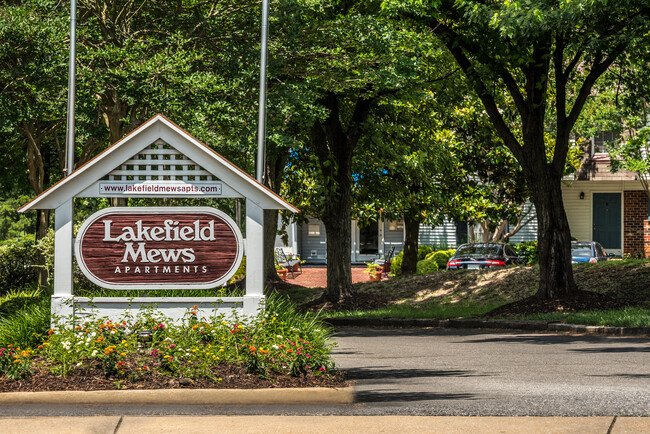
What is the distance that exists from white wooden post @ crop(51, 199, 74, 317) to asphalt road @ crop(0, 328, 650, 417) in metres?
2.02

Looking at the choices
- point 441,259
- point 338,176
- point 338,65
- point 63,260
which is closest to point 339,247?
point 338,176

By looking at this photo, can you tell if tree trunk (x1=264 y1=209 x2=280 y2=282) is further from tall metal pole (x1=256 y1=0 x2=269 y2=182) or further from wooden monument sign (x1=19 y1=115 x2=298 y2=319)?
wooden monument sign (x1=19 y1=115 x2=298 y2=319)

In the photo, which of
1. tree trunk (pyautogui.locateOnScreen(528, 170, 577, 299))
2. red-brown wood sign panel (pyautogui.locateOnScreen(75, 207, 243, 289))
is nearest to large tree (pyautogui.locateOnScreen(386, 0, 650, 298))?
tree trunk (pyautogui.locateOnScreen(528, 170, 577, 299))

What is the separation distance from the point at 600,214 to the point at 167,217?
33.9 metres

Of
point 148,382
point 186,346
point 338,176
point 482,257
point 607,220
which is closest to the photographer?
point 148,382

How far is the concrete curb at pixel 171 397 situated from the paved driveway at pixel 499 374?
0.71 m

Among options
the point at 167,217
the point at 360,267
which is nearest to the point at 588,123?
the point at 360,267

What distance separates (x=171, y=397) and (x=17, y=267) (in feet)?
63.4

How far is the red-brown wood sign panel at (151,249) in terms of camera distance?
9.95 meters

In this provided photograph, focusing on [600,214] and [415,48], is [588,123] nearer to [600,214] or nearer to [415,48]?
[600,214]

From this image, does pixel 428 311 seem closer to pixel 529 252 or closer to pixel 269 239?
pixel 269 239

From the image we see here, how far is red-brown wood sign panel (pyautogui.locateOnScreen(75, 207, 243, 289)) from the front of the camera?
995 cm

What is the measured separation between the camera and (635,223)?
39562mm

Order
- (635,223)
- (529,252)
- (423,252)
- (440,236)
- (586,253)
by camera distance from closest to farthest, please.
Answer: (586,253), (529,252), (635,223), (423,252), (440,236)
